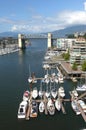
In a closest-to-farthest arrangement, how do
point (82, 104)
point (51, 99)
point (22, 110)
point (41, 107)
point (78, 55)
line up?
point (22, 110), point (41, 107), point (82, 104), point (51, 99), point (78, 55)

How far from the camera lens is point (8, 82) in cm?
5091

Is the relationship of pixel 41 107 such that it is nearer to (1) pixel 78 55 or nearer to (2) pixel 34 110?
(2) pixel 34 110

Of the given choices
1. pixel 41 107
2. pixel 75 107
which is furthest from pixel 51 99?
pixel 75 107

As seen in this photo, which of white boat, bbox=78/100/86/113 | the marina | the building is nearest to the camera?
the marina

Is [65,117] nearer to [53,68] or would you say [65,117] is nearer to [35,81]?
[35,81]

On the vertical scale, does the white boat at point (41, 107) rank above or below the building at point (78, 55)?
below

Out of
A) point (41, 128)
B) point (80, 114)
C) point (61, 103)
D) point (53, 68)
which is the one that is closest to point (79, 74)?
point (53, 68)

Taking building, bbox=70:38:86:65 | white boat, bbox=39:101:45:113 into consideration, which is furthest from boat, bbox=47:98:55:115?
building, bbox=70:38:86:65

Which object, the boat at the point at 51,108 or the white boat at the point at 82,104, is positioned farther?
the white boat at the point at 82,104

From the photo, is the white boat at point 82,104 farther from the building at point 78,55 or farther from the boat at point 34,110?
the building at point 78,55

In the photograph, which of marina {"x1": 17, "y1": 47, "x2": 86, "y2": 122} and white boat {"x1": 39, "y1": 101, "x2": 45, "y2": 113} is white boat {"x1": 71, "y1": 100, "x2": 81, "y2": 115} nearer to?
marina {"x1": 17, "y1": 47, "x2": 86, "y2": 122}

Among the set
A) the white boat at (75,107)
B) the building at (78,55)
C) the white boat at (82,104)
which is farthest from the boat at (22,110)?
the building at (78,55)

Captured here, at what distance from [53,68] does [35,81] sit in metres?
17.2

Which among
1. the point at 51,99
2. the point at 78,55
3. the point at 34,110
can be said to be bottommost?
the point at 34,110
